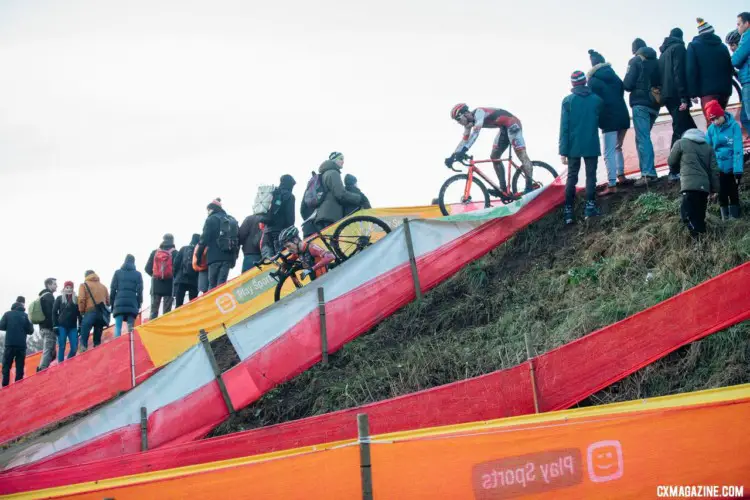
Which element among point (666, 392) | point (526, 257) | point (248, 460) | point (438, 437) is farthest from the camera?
point (526, 257)

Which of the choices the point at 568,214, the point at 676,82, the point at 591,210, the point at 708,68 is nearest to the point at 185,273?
the point at 568,214

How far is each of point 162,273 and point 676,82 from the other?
1038 centimetres

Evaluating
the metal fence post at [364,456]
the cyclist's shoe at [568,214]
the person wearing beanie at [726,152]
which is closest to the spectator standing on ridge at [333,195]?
the cyclist's shoe at [568,214]

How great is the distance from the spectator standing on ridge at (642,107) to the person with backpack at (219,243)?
720 cm

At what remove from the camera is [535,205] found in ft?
41.0

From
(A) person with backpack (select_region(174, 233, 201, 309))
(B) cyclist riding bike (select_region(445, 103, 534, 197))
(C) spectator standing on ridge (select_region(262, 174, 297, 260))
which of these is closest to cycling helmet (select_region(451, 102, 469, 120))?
(B) cyclist riding bike (select_region(445, 103, 534, 197))

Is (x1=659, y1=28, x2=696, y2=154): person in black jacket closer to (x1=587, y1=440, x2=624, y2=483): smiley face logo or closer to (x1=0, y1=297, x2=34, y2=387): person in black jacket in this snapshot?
(x1=587, y1=440, x2=624, y2=483): smiley face logo

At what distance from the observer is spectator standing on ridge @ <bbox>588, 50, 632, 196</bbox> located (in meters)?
12.0

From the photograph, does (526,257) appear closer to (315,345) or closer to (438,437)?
(315,345)

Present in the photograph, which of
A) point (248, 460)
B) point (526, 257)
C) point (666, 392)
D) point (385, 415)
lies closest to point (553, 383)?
point (666, 392)

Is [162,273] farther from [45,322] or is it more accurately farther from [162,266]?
[45,322]

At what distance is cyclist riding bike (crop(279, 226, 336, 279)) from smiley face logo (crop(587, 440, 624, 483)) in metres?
6.97

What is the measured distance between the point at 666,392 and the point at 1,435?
10.1m

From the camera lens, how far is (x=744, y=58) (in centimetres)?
1089
